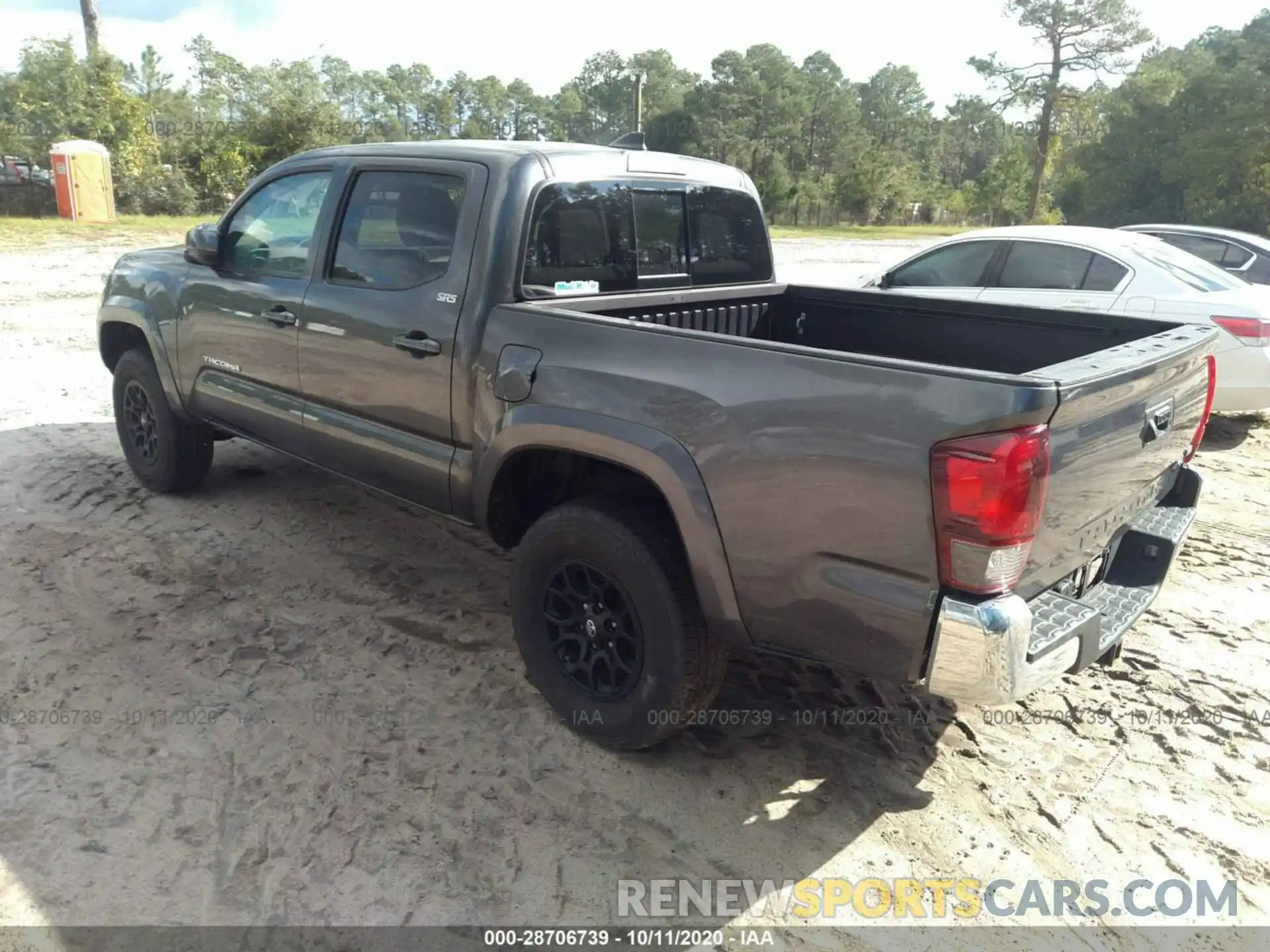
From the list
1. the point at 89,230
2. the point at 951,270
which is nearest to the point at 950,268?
the point at 951,270

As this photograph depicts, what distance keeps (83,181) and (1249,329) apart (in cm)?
2554

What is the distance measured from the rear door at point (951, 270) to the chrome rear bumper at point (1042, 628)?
4.48 m

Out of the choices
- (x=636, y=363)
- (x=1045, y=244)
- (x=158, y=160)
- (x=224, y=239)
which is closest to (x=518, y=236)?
(x=636, y=363)

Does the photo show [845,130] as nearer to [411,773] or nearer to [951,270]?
[951,270]

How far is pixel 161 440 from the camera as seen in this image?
16.4ft

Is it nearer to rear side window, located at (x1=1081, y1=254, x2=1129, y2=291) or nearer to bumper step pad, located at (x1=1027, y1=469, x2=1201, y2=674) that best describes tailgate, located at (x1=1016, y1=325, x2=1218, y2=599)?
bumper step pad, located at (x1=1027, y1=469, x2=1201, y2=674)

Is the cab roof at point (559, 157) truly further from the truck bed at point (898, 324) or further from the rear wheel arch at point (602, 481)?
the rear wheel arch at point (602, 481)

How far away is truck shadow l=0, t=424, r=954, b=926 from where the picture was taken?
8.27 ft

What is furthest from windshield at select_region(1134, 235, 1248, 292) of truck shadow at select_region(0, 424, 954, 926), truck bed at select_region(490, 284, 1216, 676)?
truck shadow at select_region(0, 424, 954, 926)

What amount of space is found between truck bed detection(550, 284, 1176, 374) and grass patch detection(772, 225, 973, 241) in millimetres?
27958

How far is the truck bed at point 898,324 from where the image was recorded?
341 centimetres

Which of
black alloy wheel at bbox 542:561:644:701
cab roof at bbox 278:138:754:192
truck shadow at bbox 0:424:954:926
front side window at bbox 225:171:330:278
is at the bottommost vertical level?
truck shadow at bbox 0:424:954:926

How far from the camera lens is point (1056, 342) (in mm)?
3432

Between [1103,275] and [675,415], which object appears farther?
[1103,275]
